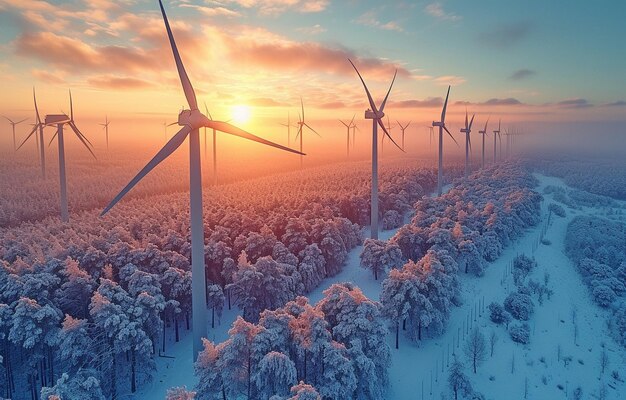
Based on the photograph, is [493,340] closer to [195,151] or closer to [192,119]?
[195,151]

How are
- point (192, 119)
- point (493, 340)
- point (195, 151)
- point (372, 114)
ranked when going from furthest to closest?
point (372, 114) < point (493, 340) < point (195, 151) < point (192, 119)

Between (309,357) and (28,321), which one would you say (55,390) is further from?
(309,357)

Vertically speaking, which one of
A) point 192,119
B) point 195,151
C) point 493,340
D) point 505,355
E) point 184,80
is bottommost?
point 505,355

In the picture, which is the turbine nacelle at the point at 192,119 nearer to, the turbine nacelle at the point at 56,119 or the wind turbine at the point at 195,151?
the wind turbine at the point at 195,151

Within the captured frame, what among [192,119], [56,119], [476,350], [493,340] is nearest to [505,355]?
[493,340]

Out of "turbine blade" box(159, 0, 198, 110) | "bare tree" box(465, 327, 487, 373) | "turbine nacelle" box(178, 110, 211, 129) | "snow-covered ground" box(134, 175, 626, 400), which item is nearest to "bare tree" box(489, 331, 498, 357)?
"snow-covered ground" box(134, 175, 626, 400)

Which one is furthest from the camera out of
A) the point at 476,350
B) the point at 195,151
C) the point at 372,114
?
the point at 372,114

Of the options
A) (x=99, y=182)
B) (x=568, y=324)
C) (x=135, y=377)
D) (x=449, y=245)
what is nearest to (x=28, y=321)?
(x=135, y=377)

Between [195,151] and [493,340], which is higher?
[195,151]
